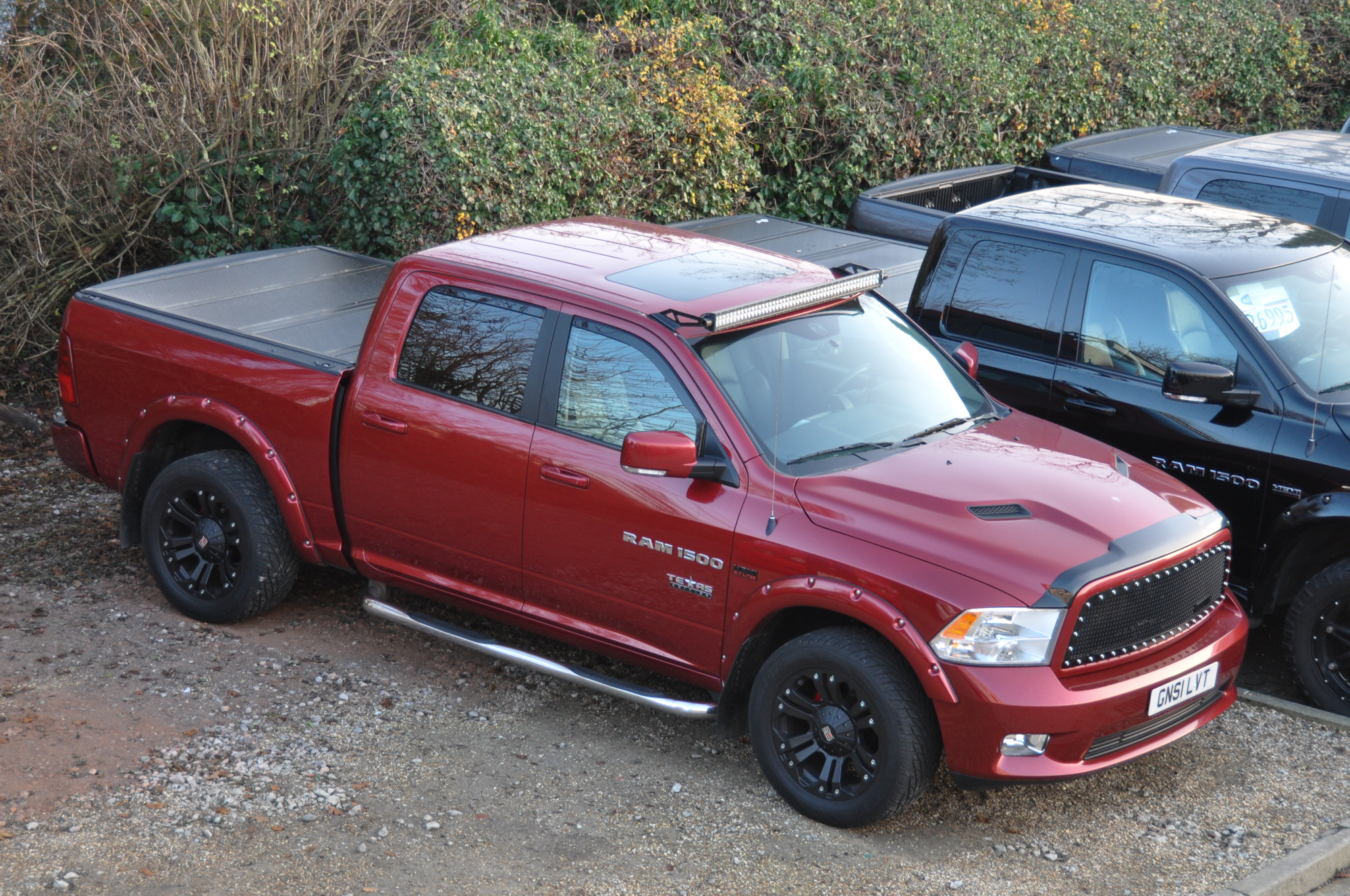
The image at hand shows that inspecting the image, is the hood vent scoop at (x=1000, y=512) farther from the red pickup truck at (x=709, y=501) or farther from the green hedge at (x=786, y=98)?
the green hedge at (x=786, y=98)

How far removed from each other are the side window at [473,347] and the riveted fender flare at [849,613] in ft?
4.35

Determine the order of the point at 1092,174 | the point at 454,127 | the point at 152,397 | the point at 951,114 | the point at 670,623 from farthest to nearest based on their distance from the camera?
the point at 951,114, the point at 1092,174, the point at 454,127, the point at 152,397, the point at 670,623

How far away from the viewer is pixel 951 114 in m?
Answer: 12.7

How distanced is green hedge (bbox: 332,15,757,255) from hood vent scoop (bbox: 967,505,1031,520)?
5.45m

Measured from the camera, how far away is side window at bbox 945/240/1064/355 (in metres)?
6.59

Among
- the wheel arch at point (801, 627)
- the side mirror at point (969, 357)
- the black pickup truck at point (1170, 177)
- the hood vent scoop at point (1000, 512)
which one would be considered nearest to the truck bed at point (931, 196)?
the black pickup truck at point (1170, 177)

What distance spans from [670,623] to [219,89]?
669 cm

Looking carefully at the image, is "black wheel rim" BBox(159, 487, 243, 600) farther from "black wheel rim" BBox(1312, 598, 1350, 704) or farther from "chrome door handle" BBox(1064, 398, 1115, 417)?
"black wheel rim" BBox(1312, 598, 1350, 704)

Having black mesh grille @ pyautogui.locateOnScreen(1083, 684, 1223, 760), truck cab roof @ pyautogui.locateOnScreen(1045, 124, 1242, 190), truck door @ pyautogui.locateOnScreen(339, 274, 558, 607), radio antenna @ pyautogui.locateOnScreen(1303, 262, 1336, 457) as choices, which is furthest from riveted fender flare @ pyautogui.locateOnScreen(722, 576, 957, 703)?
truck cab roof @ pyautogui.locateOnScreen(1045, 124, 1242, 190)

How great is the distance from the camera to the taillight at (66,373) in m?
6.54

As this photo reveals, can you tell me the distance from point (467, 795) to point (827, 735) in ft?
4.65

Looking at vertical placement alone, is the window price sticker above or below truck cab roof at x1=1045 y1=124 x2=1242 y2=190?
below

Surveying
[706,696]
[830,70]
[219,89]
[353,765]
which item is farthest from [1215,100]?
[353,765]

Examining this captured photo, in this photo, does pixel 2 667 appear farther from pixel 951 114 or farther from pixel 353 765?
pixel 951 114
